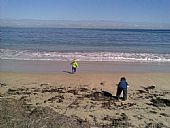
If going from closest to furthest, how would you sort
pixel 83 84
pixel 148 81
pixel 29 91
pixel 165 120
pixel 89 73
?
pixel 165 120 < pixel 29 91 < pixel 83 84 < pixel 148 81 < pixel 89 73

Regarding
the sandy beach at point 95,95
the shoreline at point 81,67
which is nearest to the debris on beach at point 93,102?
the sandy beach at point 95,95

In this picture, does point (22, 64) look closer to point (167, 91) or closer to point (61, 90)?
point (61, 90)

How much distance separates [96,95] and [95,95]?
0.13 ft

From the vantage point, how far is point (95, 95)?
12609 millimetres

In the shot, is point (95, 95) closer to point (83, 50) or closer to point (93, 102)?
point (93, 102)

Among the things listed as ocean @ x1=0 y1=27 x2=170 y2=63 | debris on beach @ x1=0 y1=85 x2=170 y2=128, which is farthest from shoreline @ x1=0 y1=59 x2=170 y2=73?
debris on beach @ x1=0 y1=85 x2=170 y2=128

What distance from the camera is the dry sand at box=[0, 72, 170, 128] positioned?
9.88 m

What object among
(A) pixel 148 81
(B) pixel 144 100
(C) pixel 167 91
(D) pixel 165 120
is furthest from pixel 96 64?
(D) pixel 165 120

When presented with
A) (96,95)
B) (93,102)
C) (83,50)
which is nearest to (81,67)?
(96,95)

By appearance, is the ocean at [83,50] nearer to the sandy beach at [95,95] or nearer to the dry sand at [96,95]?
the sandy beach at [95,95]

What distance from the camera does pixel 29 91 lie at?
43.1 feet

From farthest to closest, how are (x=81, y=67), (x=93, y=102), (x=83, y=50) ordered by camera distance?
1. (x=83, y=50)
2. (x=81, y=67)
3. (x=93, y=102)

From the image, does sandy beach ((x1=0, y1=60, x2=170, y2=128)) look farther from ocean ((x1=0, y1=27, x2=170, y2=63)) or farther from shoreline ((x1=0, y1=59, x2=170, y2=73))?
ocean ((x1=0, y1=27, x2=170, y2=63))

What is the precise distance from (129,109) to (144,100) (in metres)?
1.51
